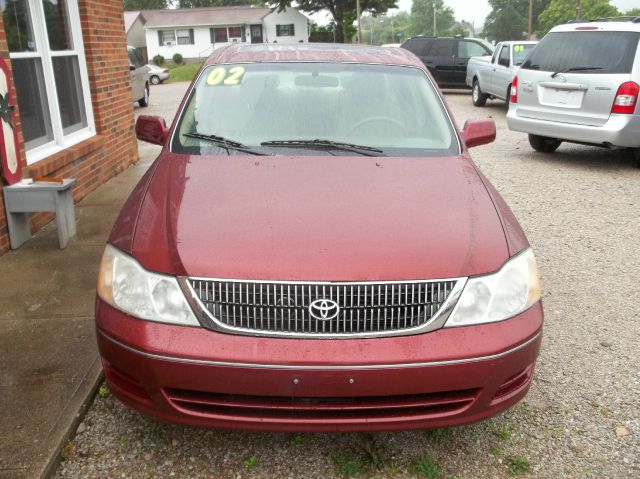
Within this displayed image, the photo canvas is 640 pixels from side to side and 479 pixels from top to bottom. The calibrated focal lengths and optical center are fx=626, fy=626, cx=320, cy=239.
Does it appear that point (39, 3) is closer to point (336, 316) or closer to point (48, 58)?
point (48, 58)

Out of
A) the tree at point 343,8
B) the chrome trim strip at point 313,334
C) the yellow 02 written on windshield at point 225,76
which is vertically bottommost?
the chrome trim strip at point 313,334

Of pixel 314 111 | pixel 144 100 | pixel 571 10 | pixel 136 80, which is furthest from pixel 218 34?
pixel 314 111

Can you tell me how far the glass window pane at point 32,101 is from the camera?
18.8 ft

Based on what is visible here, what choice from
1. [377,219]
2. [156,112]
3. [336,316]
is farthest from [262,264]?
[156,112]

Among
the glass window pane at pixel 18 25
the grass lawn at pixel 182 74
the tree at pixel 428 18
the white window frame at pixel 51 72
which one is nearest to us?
the glass window pane at pixel 18 25

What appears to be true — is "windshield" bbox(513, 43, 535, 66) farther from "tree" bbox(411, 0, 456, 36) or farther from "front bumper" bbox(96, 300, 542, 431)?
"tree" bbox(411, 0, 456, 36)

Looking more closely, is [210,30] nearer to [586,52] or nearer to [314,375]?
[586,52]

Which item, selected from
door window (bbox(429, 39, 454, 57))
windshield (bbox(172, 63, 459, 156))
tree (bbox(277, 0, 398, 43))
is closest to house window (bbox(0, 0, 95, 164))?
windshield (bbox(172, 63, 459, 156))

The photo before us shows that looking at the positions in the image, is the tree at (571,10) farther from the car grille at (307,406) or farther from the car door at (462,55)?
the car grille at (307,406)

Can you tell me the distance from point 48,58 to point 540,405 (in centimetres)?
558

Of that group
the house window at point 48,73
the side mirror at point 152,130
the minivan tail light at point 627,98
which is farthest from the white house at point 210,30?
the side mirror at point 152,130

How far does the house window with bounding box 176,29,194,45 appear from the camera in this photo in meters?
61.7

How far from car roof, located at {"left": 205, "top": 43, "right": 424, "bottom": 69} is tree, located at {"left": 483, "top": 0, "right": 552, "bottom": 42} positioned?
10545 cm

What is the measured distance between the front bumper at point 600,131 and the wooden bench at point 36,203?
656 cm
